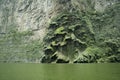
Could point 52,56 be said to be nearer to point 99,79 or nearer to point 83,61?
point 83,61

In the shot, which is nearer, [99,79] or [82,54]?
[99,79]

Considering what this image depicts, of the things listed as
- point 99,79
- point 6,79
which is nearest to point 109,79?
point 99,79

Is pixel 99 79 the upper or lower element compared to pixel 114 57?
upper

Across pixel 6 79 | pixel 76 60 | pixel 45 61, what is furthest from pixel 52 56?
pixel 6 79

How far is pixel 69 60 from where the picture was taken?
200m

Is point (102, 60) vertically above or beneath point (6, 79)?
beneath

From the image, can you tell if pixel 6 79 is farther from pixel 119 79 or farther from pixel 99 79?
pixel 119 79

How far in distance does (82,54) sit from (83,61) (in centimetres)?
906

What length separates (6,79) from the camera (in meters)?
46.6

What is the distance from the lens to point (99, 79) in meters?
46.5

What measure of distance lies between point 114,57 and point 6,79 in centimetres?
16035

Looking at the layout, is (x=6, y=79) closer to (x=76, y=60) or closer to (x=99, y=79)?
(x=99, y=79)

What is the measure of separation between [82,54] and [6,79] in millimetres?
155334

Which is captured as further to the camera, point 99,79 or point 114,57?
point 114,57
